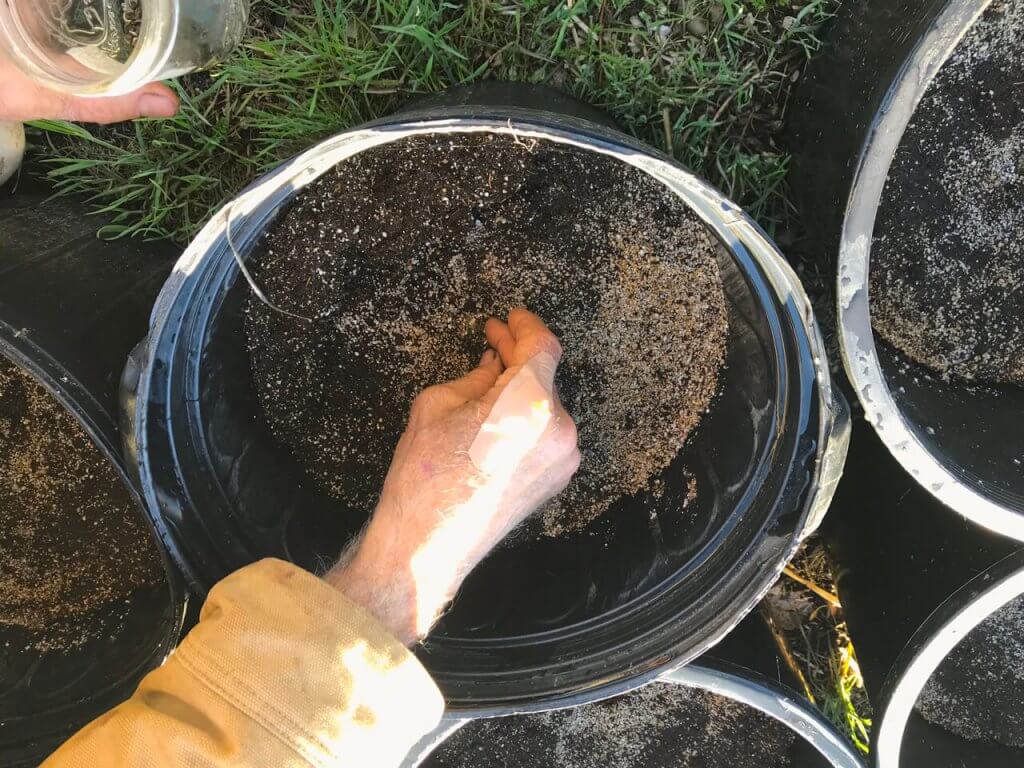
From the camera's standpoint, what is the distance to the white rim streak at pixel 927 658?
0.93 metres

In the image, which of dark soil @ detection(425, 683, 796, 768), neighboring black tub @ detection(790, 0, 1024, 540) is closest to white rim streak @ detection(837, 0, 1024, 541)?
neighboring black tub @ detection(790, 0, 1024, 540)

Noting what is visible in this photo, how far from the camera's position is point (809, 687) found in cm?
132

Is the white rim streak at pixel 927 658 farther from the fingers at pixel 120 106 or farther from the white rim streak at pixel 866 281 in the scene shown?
the fingers at pixel 120 106

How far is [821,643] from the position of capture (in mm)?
1323

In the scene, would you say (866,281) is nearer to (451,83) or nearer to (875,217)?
(875,217)

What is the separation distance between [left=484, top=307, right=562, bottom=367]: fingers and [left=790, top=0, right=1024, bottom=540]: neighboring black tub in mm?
324

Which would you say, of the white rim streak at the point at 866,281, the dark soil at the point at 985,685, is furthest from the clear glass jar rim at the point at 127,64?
the dark soil at the point at 985,685

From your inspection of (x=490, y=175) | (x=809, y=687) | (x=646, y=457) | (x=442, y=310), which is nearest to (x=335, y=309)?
(x=442, y=310)

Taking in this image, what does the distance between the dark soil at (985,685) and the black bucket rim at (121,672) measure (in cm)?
122

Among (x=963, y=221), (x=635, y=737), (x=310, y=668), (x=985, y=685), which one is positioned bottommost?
(x=635, y=737)

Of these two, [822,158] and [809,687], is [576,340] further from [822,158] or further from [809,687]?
[809,687]

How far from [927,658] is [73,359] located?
1112 mm

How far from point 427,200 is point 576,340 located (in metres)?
0.27

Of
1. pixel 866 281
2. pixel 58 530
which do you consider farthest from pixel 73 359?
pixel 866 281
